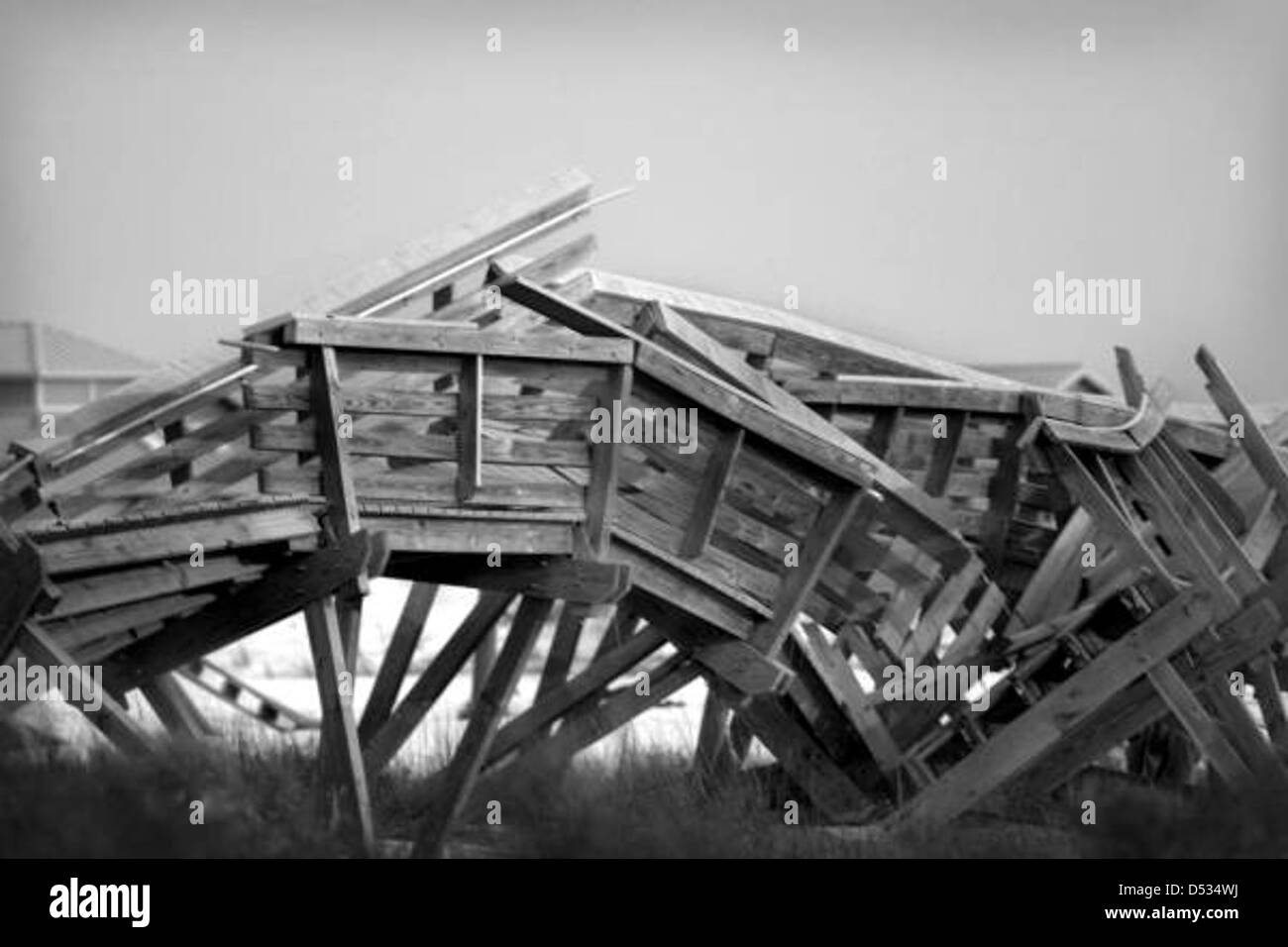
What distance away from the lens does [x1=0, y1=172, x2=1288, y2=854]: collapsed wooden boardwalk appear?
1115 cm

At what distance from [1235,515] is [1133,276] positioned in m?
15.7

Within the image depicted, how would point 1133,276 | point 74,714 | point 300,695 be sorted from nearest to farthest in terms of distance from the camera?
point 74,714, point 300,695, point 1133,276

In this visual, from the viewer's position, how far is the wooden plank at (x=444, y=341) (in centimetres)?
1092

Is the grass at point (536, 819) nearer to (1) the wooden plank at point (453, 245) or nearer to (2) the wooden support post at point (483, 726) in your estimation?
(2) the wooden support post at point (483, 726)

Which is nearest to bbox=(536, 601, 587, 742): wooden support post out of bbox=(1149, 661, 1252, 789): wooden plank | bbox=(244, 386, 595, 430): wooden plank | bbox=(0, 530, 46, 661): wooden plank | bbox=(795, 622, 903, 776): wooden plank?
bbox=(795, 622, 903, 776): wooden plank

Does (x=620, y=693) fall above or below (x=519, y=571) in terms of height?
below

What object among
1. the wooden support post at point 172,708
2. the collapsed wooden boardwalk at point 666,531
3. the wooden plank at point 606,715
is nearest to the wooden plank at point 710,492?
the collapsed wooden boardwalk at point 666,531

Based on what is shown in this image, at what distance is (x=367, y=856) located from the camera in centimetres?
1039

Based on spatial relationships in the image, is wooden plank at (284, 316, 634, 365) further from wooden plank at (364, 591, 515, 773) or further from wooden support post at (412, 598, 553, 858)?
wooden plank at (364, 591, 515, 773)

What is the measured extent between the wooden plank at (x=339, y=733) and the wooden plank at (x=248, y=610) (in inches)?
6.4

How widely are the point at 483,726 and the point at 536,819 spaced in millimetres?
538

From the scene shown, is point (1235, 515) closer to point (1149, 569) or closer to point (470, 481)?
point (1149, 569)

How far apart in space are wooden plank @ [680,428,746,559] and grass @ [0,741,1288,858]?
130 centimetres

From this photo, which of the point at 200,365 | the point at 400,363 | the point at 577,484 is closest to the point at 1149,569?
the point at 577,484
